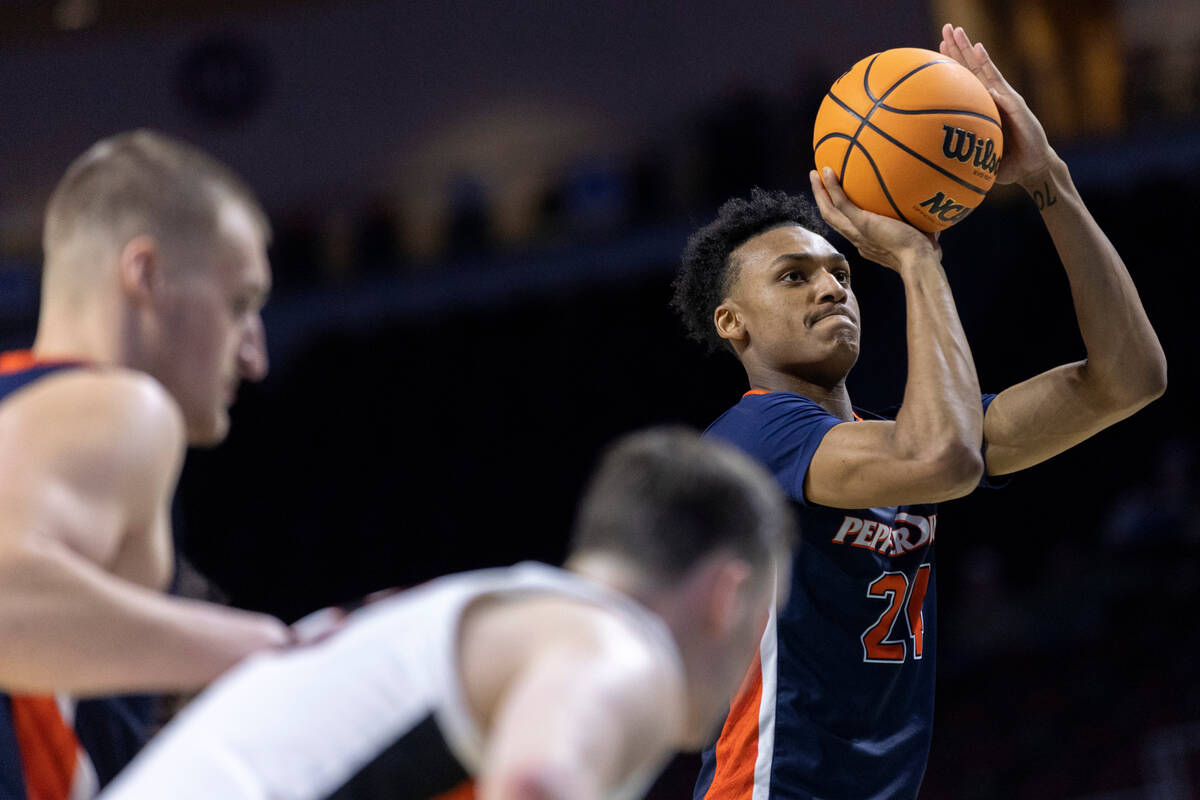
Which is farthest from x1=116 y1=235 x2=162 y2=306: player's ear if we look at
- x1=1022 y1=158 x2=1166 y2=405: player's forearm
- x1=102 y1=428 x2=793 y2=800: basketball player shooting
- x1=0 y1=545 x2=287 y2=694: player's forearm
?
x1=1022 y1=158 x2=1166 y2=405: player's forearm

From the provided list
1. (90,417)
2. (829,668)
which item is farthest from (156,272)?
(829,668)

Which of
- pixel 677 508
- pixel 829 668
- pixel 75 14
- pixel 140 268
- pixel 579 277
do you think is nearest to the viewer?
pixel 677 508

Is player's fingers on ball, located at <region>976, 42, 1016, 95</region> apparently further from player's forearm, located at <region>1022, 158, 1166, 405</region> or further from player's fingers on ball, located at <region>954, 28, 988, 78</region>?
player's forearm, located at <region>1022, 158, 1166, 405</region>

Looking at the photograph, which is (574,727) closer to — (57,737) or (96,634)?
(96,634)

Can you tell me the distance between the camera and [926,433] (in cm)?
282

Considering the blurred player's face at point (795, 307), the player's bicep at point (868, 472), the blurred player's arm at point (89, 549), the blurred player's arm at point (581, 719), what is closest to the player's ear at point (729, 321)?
the blurred player's face at point (795, 307)

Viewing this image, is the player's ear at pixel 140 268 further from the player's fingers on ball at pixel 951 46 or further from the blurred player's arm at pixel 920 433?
the player's fingers on ball at pixel 951 46

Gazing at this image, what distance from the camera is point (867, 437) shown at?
9.53 ft

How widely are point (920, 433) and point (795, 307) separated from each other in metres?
0.62

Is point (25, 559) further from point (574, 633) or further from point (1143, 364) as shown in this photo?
point (1143, 364)

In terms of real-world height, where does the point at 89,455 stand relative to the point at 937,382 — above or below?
above

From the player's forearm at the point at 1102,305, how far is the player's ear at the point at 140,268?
2391 mm

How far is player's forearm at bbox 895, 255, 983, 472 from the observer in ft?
9.20

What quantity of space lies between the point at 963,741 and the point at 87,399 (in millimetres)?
8131
